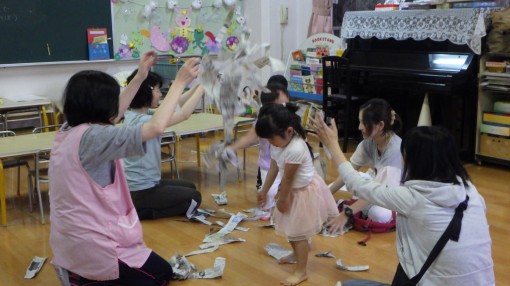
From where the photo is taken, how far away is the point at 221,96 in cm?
232

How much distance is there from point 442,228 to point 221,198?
98.1 inches

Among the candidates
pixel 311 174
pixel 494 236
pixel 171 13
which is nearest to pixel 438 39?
pixel 494 236

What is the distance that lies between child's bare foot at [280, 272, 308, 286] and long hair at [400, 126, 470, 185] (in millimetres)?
1074

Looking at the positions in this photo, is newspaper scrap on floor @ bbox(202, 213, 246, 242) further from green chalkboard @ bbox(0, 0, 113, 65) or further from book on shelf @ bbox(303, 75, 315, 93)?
green chalkboard @ bbox(0, 0, 113, 65)

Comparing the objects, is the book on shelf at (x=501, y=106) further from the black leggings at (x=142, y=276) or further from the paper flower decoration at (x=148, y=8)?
the paper flower decoration at (x=148, y=8)

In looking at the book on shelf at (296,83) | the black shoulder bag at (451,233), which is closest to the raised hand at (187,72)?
the black shoulder bag at (451,233)

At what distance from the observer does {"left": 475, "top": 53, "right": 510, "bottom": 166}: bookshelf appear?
16.0 feet

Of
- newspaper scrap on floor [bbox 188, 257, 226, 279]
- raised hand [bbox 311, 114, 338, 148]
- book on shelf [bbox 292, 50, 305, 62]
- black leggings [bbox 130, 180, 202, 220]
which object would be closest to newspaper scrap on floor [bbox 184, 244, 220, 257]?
newspaper scrap on floor [bbox 188, 257, 226, 279]

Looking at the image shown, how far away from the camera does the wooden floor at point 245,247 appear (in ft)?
9.70

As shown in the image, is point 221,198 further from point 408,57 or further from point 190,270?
point 408,57

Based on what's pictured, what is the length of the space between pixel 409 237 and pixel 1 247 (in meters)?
2.54

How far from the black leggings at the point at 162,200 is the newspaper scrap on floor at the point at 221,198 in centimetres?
25

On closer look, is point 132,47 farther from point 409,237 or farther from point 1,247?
point 409,237

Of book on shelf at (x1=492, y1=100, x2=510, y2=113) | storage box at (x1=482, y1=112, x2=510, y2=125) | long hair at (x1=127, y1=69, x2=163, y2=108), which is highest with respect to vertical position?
long hair at (x1=127, y1=69, x2=163, y2=108)
